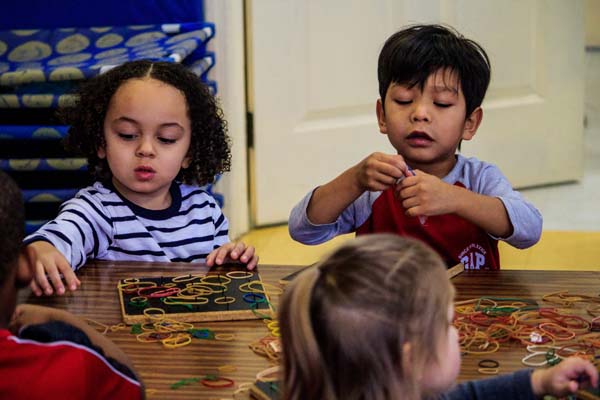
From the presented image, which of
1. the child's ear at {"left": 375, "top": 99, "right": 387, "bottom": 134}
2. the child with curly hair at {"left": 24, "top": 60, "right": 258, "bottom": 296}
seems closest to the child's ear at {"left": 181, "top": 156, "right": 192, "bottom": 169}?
the child with curly hair at {"left": 24, "top": 60, "right": 258, "bottom": 296}

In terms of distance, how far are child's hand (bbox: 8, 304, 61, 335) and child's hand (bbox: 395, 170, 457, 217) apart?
2.13ft

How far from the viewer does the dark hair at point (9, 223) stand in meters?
1.26

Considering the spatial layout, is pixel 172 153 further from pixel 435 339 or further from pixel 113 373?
pixel 435 339

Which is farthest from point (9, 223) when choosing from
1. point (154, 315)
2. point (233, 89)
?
point (233, 89)

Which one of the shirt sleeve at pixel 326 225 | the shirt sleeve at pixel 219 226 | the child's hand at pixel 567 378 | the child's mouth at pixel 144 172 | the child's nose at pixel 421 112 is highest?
the child's nose at pixel 421 112

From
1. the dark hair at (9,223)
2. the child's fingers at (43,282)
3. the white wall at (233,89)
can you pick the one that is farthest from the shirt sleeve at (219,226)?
the white wall at (233,89)

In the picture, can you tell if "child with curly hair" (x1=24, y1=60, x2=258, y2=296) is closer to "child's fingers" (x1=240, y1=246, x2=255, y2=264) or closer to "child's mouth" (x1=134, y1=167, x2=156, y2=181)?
"child's mouth" (x1=134, y1=167, x2=156, y2=181)

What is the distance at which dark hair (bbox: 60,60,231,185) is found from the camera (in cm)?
226

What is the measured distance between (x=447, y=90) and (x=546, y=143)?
2.44 meters

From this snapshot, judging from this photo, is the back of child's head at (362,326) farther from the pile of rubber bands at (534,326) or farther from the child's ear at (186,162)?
the child's ear at (186,162)

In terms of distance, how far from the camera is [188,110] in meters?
2.26

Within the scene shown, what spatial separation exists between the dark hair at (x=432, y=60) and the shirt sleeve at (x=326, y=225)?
218 millimetres

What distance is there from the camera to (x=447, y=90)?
2.12 metres

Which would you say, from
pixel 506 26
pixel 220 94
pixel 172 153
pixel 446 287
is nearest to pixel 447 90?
pixel 172 153
